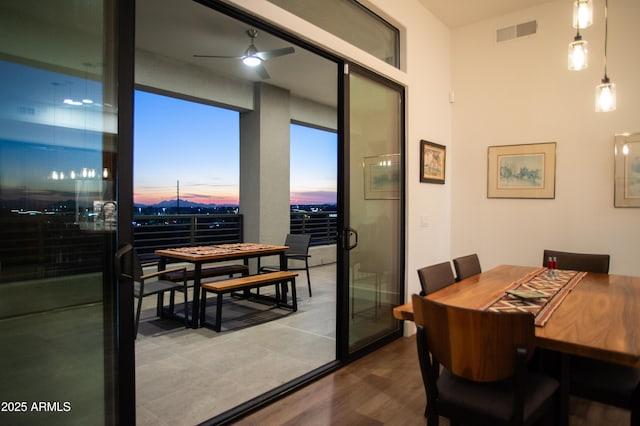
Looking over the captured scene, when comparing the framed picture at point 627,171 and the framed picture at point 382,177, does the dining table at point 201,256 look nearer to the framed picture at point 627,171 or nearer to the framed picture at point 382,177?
the framed picture at point 382,177

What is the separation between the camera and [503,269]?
10.4 ft

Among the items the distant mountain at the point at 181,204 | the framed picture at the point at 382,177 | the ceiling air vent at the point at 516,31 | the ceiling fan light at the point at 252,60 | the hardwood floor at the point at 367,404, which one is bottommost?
the hardwood floor at the point at 367,404

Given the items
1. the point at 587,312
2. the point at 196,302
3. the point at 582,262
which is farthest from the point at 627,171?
the point at 196,302

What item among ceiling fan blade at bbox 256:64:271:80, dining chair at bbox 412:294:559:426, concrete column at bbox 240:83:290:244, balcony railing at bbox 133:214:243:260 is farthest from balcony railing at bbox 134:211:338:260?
dining chair at bbox 412:294:559:426

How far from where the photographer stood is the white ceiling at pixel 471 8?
4.09 meters

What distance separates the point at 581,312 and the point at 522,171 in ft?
9.04

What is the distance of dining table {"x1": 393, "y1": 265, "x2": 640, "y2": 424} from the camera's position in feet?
4.88

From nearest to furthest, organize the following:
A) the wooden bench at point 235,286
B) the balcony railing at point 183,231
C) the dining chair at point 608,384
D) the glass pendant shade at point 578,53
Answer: the dining chair at point 608,384
the glass pendant shade at point 578,53
the wooden bench at point 235,286
the balcony railing at point 183,231

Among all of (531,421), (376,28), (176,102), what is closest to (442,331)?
(531,421)

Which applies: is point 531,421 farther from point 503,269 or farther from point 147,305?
point 147,305

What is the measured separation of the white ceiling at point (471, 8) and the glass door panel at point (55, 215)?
11.7 feet

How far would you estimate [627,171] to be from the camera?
3.73 metres

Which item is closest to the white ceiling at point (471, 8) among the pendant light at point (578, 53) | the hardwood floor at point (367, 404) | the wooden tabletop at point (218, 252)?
the pendant light at point (578, 53)

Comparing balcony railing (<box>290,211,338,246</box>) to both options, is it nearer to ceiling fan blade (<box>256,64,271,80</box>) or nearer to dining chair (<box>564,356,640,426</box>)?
ceiling fan blade (<box>256,64,271,80</box>)
